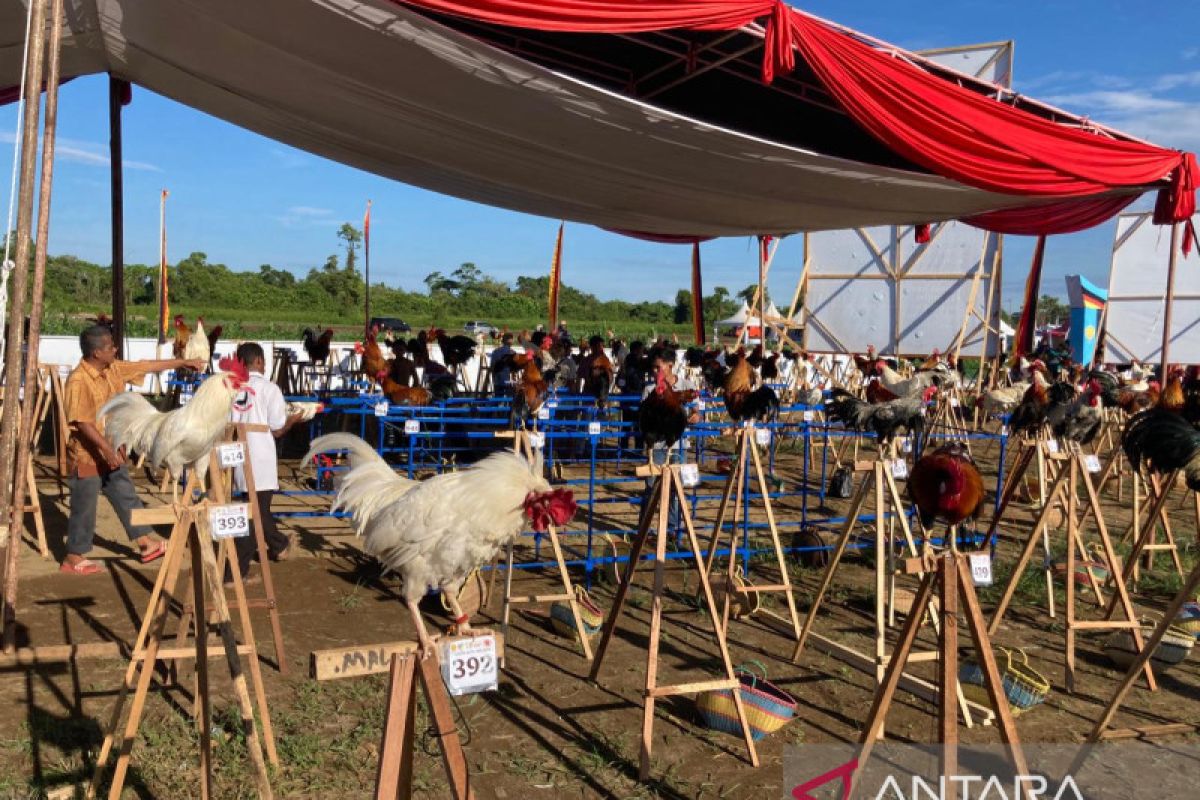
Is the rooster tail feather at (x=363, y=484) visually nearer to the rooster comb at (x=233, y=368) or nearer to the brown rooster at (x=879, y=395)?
the rooster comb at (x=233, y=368)

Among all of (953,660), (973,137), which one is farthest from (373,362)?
(953,660)

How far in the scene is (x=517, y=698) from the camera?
4918 mm

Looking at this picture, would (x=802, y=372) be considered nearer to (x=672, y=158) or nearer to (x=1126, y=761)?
(x=672, y=158)

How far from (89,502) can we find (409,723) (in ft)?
16.6

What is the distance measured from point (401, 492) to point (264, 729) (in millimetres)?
1470

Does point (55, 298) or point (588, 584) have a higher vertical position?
point (55, 298)

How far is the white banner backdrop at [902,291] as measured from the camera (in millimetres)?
18625

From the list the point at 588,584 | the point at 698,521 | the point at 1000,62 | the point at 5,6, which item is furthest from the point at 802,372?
the point at 5,6

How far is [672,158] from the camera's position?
25.6 ft

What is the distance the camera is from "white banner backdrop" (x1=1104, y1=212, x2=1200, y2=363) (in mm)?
19672

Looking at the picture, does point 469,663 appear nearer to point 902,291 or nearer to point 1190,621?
point 1190,621

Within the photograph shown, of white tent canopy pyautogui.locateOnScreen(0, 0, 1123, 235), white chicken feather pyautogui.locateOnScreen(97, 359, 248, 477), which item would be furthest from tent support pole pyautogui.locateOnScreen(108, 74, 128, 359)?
white chicken feather pyautogui.locateOnScreen(97, 359, 248, 477)

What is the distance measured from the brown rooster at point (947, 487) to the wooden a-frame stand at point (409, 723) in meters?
1.91

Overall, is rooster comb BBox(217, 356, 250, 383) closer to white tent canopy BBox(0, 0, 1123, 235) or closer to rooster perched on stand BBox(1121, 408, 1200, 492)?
white tent canopy BBox(0, 0, 1123, 235)
